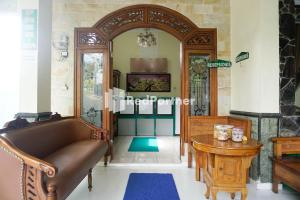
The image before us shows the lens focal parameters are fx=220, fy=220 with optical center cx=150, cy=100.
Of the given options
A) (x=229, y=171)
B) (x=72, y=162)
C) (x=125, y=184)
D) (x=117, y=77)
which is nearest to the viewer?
(x=72, y=162)

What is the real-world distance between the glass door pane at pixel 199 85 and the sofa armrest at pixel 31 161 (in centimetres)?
311

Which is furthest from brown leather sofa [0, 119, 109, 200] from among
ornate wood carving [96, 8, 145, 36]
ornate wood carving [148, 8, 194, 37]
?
ornate wood carving [148, 8, 194, 37]

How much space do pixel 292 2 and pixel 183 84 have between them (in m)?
2.17

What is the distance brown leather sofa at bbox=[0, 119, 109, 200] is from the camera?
6.22 feet

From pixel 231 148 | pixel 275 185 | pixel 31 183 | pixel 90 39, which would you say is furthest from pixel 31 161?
pixel 275 185

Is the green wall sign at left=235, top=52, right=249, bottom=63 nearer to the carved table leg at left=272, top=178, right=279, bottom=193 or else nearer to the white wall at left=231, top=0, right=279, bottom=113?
the white wall at left=231, top=0, right=279, bottom=113

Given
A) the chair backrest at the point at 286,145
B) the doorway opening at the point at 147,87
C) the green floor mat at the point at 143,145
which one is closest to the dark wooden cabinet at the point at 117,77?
the doorway opening at the point at 147,87

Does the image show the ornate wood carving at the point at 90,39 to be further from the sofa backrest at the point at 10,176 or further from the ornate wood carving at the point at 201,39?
the sofa backrest at the point at 10,176

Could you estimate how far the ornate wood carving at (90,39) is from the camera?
14.4ft

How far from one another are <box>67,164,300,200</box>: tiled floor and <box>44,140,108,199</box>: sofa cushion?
0.50 m

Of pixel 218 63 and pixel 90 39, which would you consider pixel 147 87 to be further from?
pixel 218 63

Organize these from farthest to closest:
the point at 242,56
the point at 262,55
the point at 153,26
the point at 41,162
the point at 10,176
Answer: the point at 153,26, the point at 242,56, the point at 262,55, the point at 10,176, the point at 41,162

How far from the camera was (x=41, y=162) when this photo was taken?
1.86 m

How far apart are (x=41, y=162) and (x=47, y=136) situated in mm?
1038
